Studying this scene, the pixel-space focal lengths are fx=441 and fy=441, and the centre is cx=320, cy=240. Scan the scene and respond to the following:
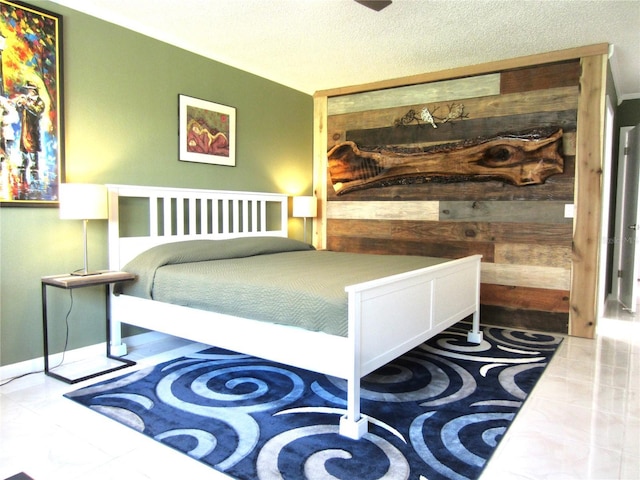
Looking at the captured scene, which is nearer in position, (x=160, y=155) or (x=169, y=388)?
(x=169, y=388)

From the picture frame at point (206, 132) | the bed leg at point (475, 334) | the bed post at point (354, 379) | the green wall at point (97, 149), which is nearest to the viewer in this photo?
the bed post at point (354, 379)

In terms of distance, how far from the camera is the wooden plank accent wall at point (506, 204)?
355 cm

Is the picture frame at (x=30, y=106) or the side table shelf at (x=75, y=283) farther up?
the picture frame at (x=30, y=106)

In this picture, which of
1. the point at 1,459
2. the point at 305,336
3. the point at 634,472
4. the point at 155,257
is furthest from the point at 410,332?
the point at 1,459

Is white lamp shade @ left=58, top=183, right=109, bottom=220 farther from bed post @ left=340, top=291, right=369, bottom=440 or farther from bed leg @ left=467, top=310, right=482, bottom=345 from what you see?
bed leg @ left=467, top=310, right=482, bottom=345

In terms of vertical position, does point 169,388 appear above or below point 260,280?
below

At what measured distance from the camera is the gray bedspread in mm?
2033

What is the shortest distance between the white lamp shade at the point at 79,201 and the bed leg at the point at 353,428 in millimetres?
1879

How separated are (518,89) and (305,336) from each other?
3029 mm

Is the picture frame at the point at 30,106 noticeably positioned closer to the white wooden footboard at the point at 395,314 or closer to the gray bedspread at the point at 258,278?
the gray bedspread at the point at 258,278

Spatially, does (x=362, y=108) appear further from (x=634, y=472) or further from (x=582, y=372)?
(x=634, y=472)

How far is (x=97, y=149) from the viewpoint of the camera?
2.99 meters

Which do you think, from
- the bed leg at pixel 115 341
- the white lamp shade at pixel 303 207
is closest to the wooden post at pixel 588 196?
the white lamp shade at pixel 303 207

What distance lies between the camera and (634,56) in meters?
3.62
